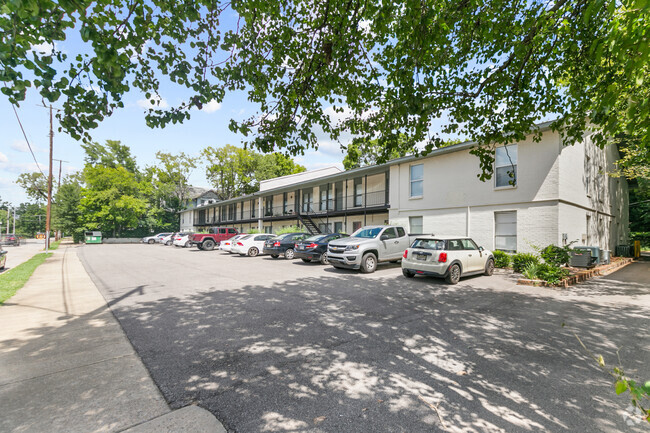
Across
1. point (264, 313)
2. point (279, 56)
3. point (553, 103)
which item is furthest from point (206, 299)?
point (553, 103)

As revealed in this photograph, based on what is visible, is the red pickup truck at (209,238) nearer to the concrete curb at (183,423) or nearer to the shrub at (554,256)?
the shrub at (554,256)

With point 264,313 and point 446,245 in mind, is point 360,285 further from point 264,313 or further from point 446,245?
point 264,313

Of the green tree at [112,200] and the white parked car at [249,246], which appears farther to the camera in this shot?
the green tree at [112,200]

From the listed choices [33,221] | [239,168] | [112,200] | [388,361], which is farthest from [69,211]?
[388,361]

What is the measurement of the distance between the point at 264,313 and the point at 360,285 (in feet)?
12.6

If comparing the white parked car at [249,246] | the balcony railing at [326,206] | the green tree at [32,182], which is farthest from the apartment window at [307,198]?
the green tree at [32,182]

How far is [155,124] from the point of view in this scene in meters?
4.61

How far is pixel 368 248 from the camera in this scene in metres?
11.5

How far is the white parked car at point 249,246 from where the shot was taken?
1881 centimetres

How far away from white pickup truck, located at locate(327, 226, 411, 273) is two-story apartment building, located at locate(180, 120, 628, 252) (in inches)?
168

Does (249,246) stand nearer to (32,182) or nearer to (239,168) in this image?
(239,168)

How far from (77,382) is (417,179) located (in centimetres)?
1671

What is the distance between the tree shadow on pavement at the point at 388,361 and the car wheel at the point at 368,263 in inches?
170

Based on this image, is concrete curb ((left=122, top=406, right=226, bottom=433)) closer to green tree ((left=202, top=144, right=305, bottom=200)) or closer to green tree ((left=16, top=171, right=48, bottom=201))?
green tree ((left=202, top=144, right=305, bottom=200))
